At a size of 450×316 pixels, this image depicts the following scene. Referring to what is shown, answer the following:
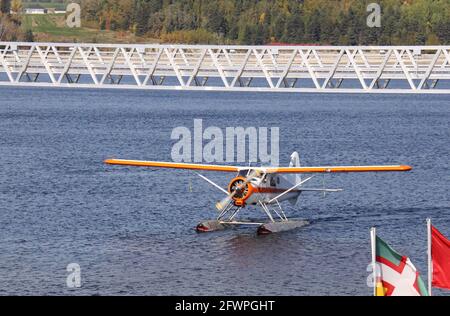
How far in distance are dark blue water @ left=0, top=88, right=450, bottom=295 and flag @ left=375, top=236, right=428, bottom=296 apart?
11013 millimetres

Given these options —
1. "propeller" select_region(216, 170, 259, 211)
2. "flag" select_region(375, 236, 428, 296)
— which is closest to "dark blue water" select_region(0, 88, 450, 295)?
"propeller" select_region(216, 170, 259, 211)

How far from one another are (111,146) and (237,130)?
13880 mm

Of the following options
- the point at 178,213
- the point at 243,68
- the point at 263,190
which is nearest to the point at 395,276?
the point at 263,190

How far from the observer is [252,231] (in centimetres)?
4197

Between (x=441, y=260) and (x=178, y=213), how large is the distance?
24.6m

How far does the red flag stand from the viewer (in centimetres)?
2317

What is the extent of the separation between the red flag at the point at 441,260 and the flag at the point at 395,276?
1.03 m

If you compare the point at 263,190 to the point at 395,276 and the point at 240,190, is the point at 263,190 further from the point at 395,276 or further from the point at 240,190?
the point at 395,276

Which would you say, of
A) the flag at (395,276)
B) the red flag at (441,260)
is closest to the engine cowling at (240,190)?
the red flag at (441,260)

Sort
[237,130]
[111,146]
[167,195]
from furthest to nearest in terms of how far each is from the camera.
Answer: [237,130] → [111,146] → [167,195]

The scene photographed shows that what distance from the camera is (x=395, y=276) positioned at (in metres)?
22.1

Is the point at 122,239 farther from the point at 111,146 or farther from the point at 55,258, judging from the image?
the point at 111,146

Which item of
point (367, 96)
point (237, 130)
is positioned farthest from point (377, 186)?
point (367, 96)
